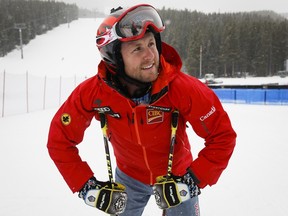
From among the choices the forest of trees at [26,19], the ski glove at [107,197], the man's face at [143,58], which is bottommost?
the ski glove at [107,197]

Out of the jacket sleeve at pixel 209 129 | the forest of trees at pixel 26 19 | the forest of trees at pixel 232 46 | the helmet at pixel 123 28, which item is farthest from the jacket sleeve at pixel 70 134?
the forest of trees at pixel 26 19

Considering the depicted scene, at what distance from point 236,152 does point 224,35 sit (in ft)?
201

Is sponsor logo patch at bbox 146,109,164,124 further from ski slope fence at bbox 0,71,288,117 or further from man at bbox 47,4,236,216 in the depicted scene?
ski slope fence at bbox 0,71,288,117

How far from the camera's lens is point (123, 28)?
217cm

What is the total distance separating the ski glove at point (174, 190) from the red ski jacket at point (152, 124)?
94mm

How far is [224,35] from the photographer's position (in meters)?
62.7

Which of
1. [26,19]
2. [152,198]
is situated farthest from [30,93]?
[26,19]

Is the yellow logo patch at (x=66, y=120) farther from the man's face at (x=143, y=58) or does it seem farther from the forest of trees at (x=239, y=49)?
the forest of trees at (x=239, y=49)

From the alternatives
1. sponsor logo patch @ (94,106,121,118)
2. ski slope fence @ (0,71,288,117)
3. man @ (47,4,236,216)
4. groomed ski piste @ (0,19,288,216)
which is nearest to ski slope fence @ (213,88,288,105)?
ski slope fence @ (0,71,288,117)

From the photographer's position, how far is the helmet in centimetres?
215

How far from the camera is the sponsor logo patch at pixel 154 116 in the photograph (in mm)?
2214

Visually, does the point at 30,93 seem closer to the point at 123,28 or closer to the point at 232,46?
the point at 123,28

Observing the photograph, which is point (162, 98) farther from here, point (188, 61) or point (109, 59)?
point (188, 61)

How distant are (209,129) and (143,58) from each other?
80 cm
